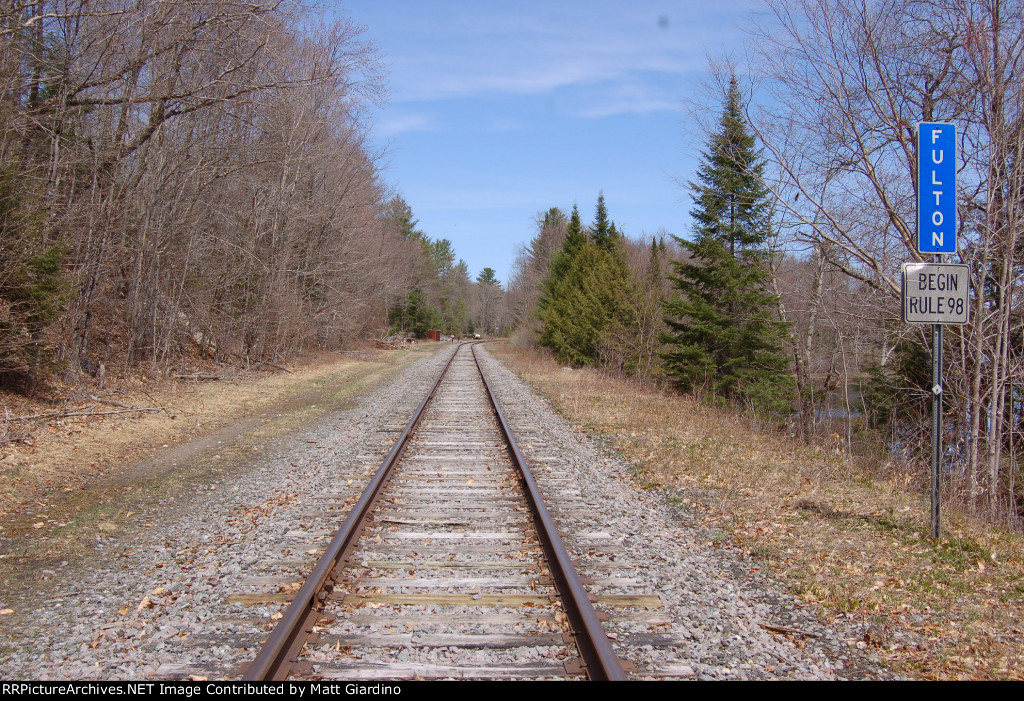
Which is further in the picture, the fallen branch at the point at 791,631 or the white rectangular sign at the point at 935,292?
the white rectangular sign at the point at 935,292

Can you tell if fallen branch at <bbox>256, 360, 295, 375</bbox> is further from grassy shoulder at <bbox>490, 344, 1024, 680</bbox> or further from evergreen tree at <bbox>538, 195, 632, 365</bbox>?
grassy shoulder at <bbox>490, 344, 1024, 680</bbox>

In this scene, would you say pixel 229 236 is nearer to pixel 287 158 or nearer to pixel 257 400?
pixel 287 158

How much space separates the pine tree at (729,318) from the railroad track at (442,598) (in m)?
17.1

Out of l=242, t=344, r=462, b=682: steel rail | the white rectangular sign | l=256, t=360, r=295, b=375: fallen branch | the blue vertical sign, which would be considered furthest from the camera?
l=256, t=360, r=295, b=375: fallen branch

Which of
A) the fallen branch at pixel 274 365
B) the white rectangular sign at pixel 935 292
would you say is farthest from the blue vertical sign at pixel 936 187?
the fallen branch at pixel 274 365

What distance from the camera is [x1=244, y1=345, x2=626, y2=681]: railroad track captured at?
3596mm

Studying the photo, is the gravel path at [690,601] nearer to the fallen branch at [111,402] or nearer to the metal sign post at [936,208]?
the metal sign post at [936,208]

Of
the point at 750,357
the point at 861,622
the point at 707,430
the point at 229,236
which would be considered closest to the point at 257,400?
the point at 229,236

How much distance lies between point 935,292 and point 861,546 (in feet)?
7.72

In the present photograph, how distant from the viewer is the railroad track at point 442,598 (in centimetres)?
360

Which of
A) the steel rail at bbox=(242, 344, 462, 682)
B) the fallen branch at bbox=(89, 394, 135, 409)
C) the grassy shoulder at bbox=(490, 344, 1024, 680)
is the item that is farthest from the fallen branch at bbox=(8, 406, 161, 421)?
the grassy shoulder at bbox=(490, 344, 1024, 680)

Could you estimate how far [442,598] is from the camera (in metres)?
4.52

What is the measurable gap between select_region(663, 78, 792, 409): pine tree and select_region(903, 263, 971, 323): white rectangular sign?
16048 millimetres
